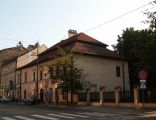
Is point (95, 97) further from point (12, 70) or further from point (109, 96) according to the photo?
point (12, 70)

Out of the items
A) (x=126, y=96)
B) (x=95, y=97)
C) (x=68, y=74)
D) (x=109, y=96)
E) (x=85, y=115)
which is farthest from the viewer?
(x=68, y=74)

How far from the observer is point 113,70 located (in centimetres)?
4669

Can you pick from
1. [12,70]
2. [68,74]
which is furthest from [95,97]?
[12,70]

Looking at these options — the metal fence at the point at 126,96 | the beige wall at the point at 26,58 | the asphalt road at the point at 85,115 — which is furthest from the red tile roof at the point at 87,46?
the asphalt road at the point at 85,115

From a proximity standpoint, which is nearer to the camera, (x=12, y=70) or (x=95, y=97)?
(x=95, y=97)

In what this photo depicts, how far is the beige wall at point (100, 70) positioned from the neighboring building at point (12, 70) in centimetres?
1847

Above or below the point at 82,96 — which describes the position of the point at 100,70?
above

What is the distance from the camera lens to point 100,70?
44656mm

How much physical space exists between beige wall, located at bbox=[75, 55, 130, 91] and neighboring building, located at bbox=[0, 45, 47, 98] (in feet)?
60.6

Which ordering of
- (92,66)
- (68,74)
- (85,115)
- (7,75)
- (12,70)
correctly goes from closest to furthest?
(85,115) < (68,74) < (92,66) < (12,70) < (7,75)

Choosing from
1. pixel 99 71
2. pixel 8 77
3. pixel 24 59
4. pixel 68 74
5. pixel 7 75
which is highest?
pixel 24 59

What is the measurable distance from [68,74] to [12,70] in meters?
35.1

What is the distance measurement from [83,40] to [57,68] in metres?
9.44

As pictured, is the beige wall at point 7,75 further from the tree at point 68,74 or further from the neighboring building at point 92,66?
the tree at point 68,74
